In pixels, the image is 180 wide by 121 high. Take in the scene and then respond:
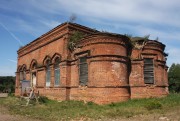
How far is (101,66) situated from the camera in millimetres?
14320

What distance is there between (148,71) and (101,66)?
4022 millimetres

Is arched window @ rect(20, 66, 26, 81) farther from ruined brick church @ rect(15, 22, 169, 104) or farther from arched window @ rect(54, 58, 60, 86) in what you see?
arched window @ rect(54, 58, 60, 86)

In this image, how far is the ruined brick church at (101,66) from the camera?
564 inches

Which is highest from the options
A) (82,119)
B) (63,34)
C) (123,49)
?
(63,34)

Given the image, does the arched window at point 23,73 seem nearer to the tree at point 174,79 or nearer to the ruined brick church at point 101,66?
the ruined brick church at point 101,66

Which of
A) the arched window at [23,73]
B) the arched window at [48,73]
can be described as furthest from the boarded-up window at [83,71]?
the arched window at [23,73]

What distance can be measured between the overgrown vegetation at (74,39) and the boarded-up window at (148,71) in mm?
5469

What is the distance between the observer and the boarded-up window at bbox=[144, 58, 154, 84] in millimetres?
15855

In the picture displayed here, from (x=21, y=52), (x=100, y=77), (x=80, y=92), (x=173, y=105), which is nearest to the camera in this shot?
(x=173, y=105)

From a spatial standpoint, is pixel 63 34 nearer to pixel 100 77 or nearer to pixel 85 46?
pixel 85 46

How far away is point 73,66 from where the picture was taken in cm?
1641

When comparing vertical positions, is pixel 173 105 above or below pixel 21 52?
below

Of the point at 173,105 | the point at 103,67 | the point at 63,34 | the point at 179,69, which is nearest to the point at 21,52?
the point at 63,34

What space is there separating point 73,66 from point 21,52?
41.4 feet
